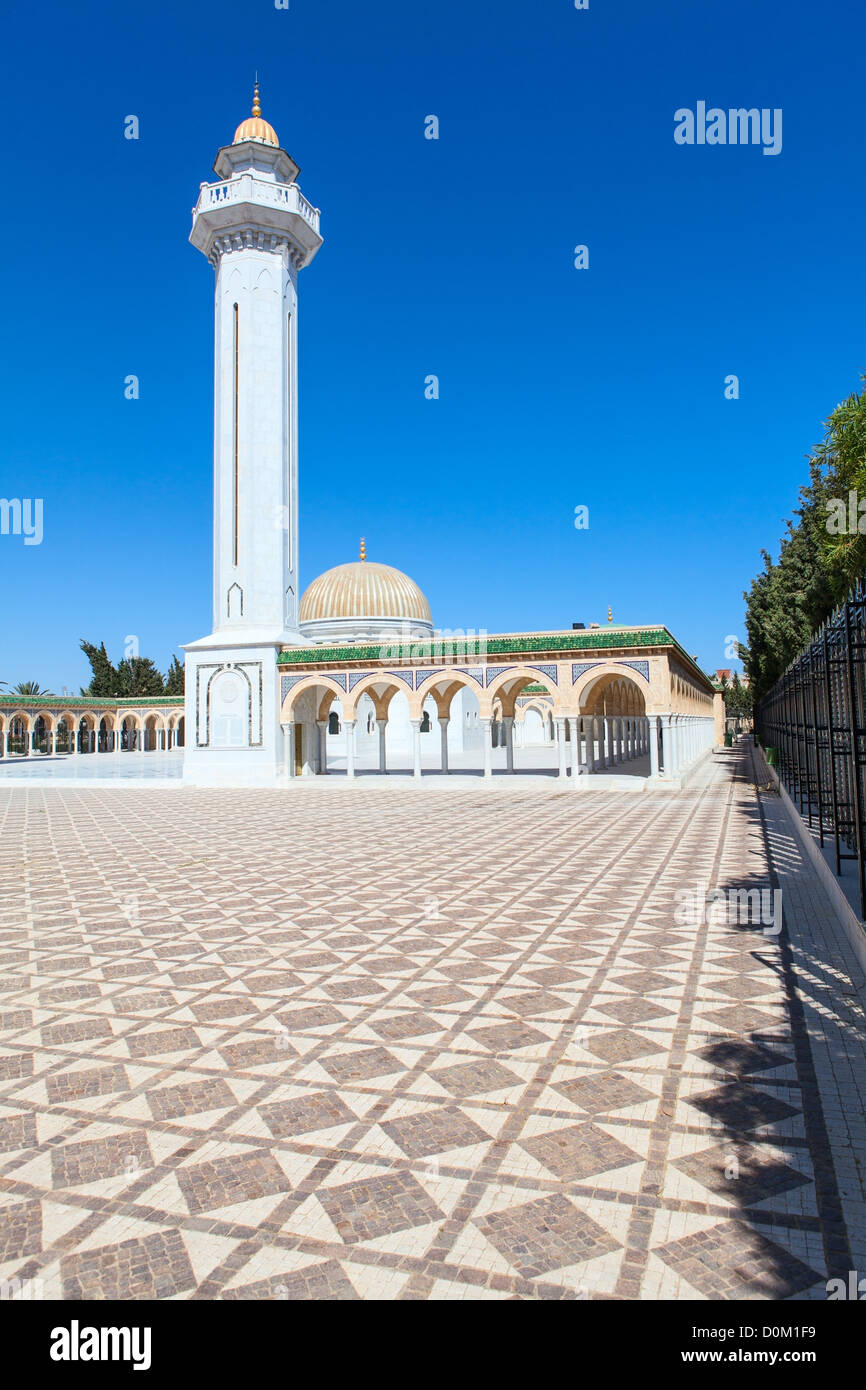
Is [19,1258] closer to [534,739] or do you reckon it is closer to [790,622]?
[790,622]

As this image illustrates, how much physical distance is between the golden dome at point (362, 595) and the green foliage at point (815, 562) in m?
15.1

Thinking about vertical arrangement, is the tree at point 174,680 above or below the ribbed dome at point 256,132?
below

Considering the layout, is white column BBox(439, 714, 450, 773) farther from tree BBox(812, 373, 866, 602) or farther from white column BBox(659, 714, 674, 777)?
tree BBox(812, 373, 866, 602)

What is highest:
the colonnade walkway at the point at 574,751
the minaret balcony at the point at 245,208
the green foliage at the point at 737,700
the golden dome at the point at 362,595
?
the minaret balcony at the point at 245,208

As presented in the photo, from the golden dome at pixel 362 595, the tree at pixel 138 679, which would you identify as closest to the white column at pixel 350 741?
the golden dome at pixel 362 595

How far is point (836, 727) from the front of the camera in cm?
777

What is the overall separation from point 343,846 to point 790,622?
15448 mm

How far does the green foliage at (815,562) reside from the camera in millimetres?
8219

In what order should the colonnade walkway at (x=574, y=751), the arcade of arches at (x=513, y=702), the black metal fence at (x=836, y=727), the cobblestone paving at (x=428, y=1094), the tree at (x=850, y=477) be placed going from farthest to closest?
1. the colonnade walkway at (x=574, y=751)
2. the arcade of arches at (x=513, y=702)
3. the tree at (x=850, y=477)
4. the black metal fence at (x=836, y=727)
5. the cobblestone paving at (x=428, y=1094)

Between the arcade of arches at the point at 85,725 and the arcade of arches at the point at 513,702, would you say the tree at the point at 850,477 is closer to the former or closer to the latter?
the arcade of arches at the point at 513,702

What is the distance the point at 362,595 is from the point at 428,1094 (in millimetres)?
33994

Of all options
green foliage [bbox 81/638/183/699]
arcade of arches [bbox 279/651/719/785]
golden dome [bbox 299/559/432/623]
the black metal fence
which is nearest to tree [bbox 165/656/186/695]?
green foliage [bbox 81/638/183/699]

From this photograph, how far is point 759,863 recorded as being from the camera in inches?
336

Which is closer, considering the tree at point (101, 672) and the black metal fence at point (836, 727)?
the black metal fence at point (836, 727)
